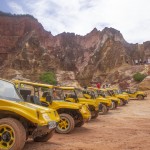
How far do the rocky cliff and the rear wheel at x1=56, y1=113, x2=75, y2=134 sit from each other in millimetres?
61231

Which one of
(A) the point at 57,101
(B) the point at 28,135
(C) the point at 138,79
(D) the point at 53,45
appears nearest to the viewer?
(B) the point at 28,135

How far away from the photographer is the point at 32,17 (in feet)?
319

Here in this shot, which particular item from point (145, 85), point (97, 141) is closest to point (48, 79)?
point (145, 85)

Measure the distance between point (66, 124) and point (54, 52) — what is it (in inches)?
3506

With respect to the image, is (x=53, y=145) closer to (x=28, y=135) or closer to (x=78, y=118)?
(x=28, y=135)

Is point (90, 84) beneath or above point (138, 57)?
beneath

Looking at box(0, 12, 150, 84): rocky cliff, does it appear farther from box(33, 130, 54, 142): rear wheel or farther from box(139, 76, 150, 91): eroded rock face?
box(33, 130, 54, 142): rear wheel

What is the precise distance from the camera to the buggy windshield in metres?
8.42

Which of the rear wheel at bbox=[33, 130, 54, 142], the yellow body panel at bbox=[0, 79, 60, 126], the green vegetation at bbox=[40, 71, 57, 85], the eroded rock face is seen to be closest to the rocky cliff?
the green vegetation at bbox=[40, 71, 57, 85]

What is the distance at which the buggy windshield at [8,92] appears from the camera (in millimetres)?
8418

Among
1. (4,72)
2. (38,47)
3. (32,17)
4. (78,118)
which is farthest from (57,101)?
(32,17)

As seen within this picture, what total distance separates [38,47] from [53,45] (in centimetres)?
2361

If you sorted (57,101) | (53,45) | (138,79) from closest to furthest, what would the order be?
1. (57,101)
2. (138,79)
3. (53,45)

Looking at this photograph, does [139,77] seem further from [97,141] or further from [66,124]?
[97,141]
